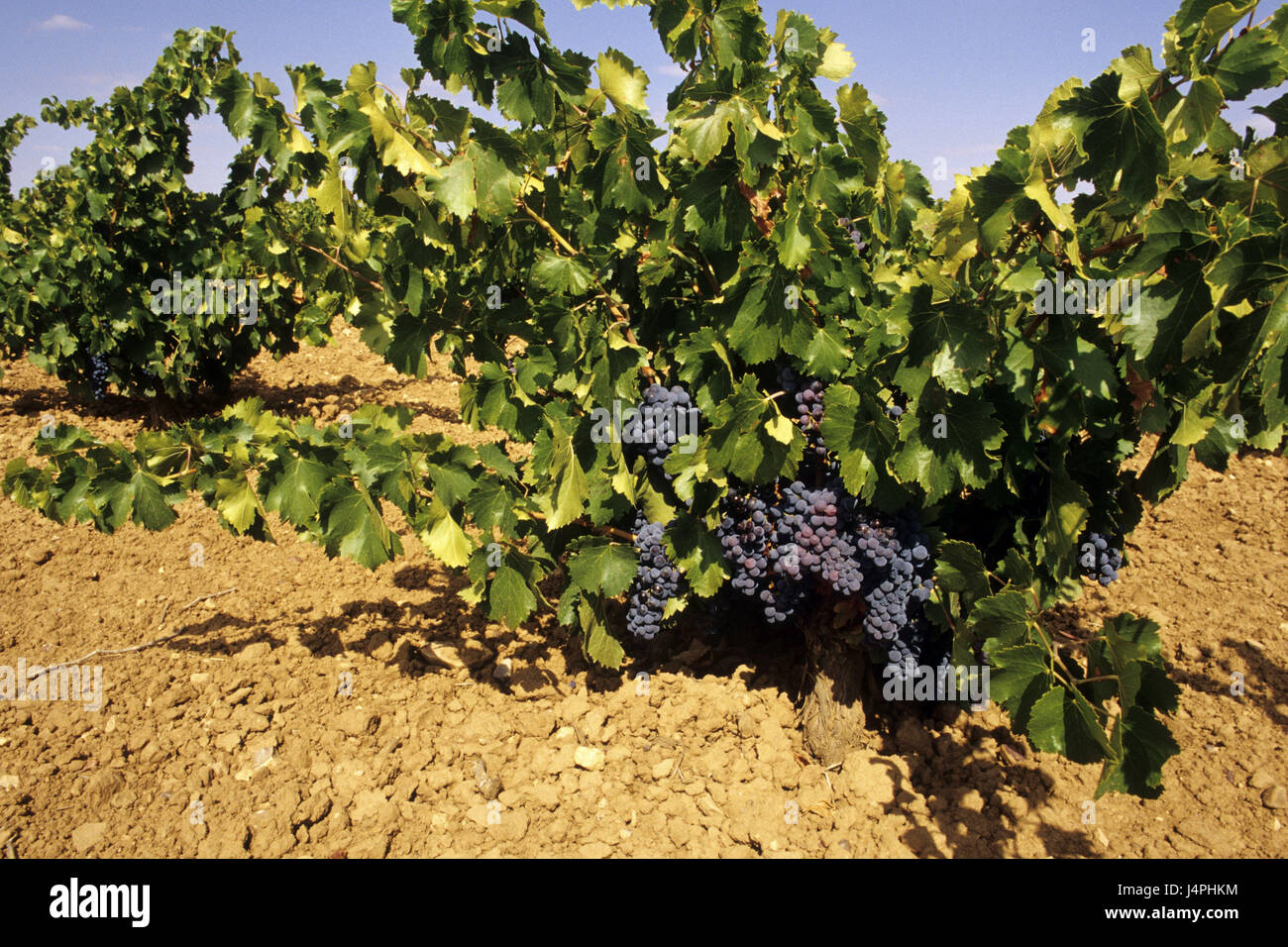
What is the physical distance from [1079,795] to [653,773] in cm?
147

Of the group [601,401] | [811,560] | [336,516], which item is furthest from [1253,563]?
[336,516]

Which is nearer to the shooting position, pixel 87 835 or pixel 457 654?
pixel 87 835

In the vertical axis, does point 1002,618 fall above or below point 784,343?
below

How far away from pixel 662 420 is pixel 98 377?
20.7 ft

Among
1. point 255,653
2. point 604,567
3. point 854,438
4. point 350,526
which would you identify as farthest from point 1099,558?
point 255,653

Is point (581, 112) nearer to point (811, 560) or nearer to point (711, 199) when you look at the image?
point (711, 199)

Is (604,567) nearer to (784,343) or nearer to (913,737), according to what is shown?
(784,343)

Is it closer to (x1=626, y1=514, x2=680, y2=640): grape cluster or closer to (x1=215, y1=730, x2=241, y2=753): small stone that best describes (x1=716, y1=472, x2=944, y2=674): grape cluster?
(x1=626, y1=514, x2=680, y2=640): grape cluster

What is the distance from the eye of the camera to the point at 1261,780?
9.27ft

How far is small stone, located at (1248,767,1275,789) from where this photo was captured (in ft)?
9.21

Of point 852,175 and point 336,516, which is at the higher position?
point 852,175

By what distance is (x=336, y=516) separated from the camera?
8.95 ft

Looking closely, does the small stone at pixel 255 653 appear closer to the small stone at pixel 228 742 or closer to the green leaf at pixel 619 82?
the small stone at pixel 228 742

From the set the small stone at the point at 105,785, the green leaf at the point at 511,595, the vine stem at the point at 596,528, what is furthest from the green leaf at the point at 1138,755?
the small stone at the point at 105,785
